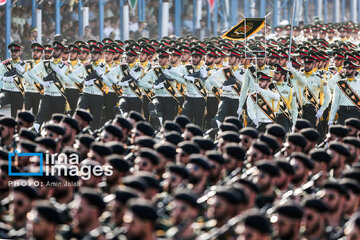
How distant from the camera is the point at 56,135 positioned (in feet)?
45.4

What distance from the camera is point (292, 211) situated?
9.38 metres

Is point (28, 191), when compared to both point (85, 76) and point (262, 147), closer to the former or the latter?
point (262, 147)

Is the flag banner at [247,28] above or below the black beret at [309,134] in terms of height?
above

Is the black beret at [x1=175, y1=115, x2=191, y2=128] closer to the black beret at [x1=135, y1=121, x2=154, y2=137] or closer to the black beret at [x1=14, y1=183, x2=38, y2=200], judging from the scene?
the black beret at [x1=135, y1=121, x2=154, y2=137]

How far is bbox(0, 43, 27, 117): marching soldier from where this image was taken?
2028cm

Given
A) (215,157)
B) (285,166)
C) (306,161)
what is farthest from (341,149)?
(215,157)

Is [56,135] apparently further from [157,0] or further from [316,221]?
[157,0]

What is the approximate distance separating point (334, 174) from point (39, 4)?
17.5m

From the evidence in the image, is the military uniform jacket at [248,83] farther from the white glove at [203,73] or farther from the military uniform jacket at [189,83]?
the military uniform jacket at [189,83]

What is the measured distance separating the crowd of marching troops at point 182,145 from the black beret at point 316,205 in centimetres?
1

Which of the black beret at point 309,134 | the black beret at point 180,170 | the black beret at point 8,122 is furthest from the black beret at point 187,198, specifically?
the black beret at point 8,122

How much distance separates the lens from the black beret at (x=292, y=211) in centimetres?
936

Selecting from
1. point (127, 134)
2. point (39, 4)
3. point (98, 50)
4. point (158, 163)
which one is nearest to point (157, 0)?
point (39, 4)

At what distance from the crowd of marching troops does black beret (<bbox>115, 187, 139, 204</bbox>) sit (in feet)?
0.04
